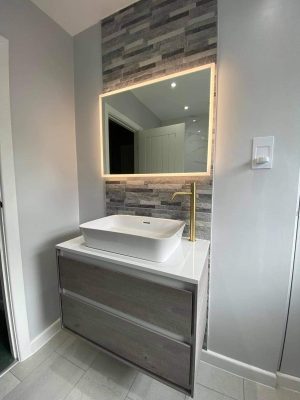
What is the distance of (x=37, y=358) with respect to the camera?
4.00 ft

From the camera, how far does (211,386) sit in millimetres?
1056

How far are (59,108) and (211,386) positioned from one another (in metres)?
2.13

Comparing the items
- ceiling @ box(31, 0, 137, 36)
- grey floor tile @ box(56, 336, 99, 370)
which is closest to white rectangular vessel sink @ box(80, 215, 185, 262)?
grey floor tile @ box(56, 336, 99, 370)

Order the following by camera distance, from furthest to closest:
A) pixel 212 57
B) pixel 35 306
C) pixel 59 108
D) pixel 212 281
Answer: pixel 59 108 < pixel 35 306 < pixel 212 281 < pixel 212 57

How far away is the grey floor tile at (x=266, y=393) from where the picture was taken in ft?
3.25

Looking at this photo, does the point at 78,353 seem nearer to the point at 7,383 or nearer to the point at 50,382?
the point at 50,382

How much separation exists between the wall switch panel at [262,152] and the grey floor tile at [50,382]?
5.40 ft

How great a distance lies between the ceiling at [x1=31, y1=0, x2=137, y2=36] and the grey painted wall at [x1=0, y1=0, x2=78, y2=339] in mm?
54

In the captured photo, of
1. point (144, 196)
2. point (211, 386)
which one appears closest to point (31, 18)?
point (144, 196)

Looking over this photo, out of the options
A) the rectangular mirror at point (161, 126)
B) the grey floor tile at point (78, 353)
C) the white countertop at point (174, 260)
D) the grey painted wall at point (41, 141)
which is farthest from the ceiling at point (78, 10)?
the grey floor tile at point (78, 353)

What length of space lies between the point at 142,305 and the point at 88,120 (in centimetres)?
138

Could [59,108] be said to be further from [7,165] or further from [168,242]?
[168,242]

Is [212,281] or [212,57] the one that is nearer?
[212,57]

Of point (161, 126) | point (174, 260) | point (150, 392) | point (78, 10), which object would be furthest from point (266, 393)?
point (78, 10)
